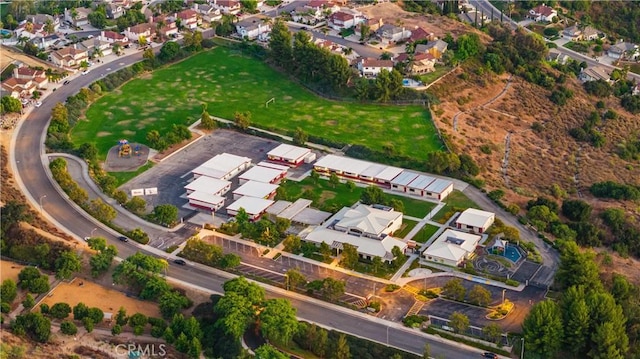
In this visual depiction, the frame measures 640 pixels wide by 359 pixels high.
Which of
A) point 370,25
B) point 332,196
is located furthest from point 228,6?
point 332,196

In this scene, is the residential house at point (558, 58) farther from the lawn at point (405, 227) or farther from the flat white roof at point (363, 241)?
the flat white roof at point (363, 241)

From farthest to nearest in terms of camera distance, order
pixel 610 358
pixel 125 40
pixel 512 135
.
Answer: pixel 125 40
pixel 512 135
pixel 610 358

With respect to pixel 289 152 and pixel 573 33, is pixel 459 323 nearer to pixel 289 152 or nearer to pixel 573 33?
pixel 289 152

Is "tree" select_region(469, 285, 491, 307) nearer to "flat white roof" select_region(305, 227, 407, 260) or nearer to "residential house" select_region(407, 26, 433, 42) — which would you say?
"flat white roof" select_region(305, 227, 407, 260)

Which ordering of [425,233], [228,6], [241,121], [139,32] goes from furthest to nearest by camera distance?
[228,6] → [139,32] → [241,121] → [425,233]

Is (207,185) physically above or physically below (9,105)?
above

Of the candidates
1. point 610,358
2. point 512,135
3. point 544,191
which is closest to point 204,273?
point 610,358

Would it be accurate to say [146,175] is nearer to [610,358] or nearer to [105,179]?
[105,179]
